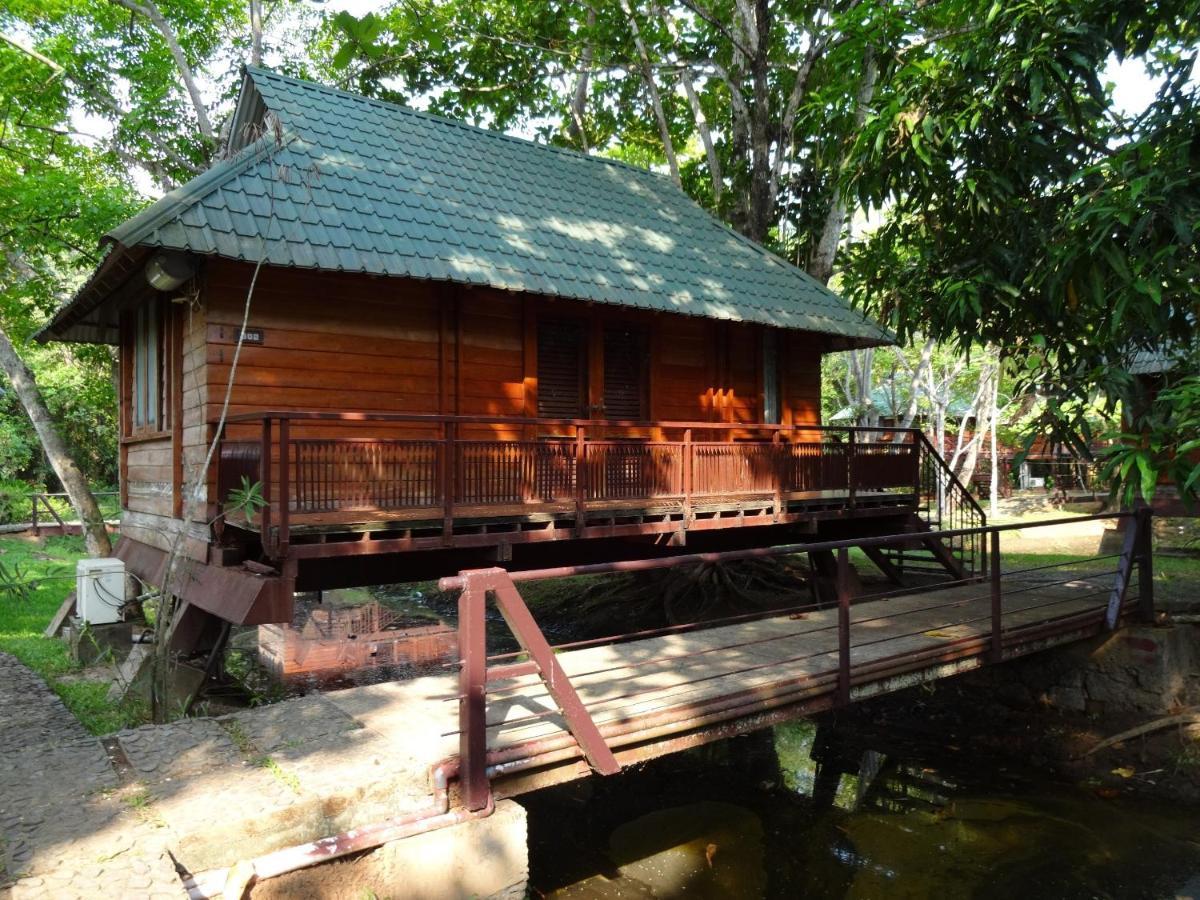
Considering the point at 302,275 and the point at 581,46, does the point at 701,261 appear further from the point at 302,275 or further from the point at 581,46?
the point at 581,46

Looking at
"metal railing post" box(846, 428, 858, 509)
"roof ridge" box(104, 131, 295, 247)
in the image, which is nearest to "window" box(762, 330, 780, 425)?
"metal railing post" box(846, 428, 858, 509)

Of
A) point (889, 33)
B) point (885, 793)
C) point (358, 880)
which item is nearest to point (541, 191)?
point (889, 33)

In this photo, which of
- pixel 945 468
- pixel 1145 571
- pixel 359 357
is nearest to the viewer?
pixel 1145 571

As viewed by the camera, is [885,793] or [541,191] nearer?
[885,793]

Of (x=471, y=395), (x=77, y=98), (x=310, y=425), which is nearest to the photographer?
(x=310, y=425)

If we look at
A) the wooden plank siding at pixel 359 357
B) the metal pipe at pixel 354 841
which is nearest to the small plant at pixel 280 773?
the metal pipe at pixel 354 841

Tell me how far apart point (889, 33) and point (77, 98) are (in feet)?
49.7

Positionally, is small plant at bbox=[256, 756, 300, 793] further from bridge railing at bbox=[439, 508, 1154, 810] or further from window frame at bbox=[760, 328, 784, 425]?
window frame at bbox=[760, 328, 784, 425]

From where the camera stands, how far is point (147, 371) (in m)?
9.95

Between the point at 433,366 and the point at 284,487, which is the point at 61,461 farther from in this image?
the point at 284,487

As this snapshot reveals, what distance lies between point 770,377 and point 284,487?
8.27 metres

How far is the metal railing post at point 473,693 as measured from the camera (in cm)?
391

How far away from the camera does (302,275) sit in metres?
8.20

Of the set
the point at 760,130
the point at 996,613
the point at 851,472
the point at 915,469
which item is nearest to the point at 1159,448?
the point at 996,613
